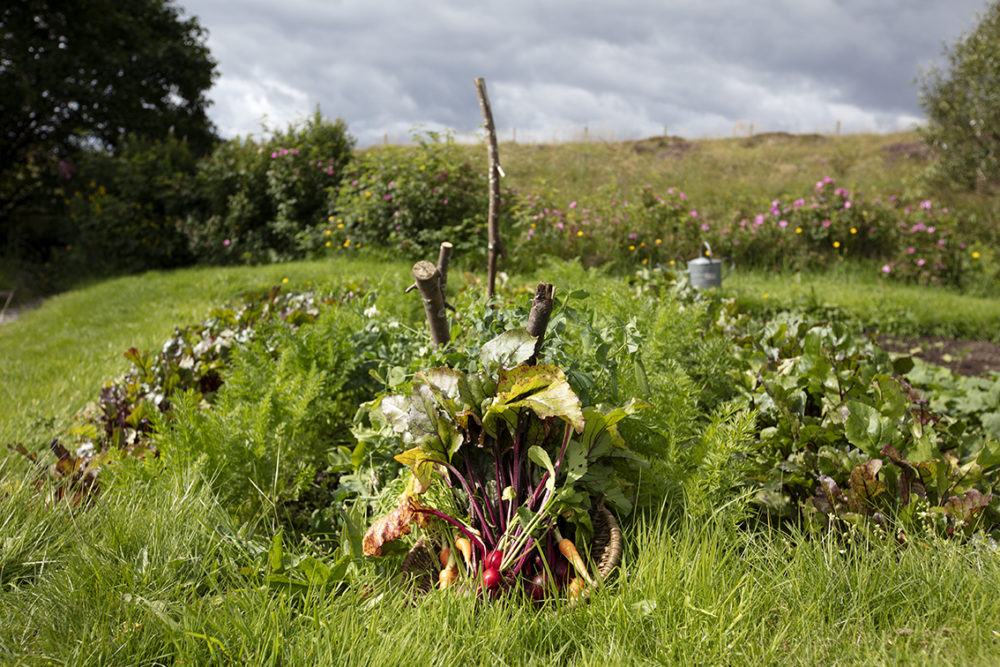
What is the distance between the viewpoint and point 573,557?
60.5 inches

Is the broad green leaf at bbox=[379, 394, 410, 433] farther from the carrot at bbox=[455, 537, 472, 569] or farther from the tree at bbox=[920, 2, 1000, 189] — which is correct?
the tree at bbox=[920, 2, 1000, 189]

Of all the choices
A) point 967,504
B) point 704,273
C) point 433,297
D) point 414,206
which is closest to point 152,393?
point 433,297

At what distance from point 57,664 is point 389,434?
0.97m

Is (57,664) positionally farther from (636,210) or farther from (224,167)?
(224,167)

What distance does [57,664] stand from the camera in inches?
49.3

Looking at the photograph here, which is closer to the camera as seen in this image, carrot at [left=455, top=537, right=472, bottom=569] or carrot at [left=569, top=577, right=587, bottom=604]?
carrot at [left=569, top=577, right=587, bottom=604]

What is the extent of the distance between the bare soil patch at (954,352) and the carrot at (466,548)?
409 centimetres

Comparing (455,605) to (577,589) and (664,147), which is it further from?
(664,147)

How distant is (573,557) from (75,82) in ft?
52.2

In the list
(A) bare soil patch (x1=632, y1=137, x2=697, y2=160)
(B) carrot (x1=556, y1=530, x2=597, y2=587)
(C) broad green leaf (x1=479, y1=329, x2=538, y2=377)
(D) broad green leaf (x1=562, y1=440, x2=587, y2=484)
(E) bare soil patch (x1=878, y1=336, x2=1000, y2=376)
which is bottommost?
(E) bare soil patch (x1=878, y1=336, x2=1000, y2=376)

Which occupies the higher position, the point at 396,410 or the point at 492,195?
the point at 492,195

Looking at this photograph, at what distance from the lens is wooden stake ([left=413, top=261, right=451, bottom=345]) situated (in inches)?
75.1

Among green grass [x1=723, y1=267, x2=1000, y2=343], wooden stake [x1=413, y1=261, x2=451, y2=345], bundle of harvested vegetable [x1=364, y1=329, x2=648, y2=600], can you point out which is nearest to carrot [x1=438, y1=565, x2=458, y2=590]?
A: bundle of harvested vegetable [x1=364, y1=329, x2=648, y2=600]

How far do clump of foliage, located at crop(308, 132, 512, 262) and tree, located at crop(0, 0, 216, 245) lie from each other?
230 inches
